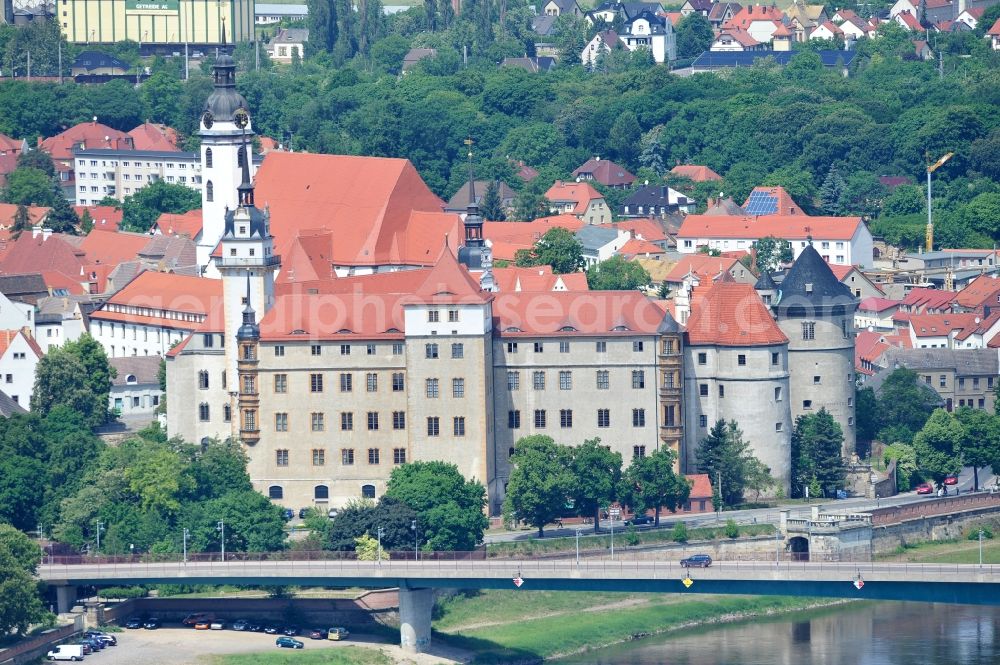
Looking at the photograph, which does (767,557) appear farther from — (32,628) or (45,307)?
(45,307)

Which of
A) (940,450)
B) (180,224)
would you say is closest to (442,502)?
(940,450)

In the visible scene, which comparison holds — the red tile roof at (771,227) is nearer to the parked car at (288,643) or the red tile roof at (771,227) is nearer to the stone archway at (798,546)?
the stone archway at (798,546)

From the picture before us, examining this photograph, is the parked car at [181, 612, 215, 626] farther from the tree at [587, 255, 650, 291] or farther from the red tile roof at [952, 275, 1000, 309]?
the red tile roof at [952, 275, 1000, 309]

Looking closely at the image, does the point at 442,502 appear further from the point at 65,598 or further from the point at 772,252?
the point at 772,252

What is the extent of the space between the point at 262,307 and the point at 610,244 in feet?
177

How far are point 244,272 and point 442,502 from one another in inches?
676

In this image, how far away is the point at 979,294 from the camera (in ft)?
577

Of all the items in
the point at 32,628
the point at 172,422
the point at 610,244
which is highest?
the point at 610,244

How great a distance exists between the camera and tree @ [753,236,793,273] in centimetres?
18396

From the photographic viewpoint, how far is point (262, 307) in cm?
13638

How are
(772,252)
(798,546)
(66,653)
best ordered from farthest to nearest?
(772,252)
(798,546)
(66,653)

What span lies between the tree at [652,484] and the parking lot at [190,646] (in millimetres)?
14515

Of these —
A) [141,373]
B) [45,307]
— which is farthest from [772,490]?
[45,307]

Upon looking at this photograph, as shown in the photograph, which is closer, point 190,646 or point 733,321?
point 190,646
